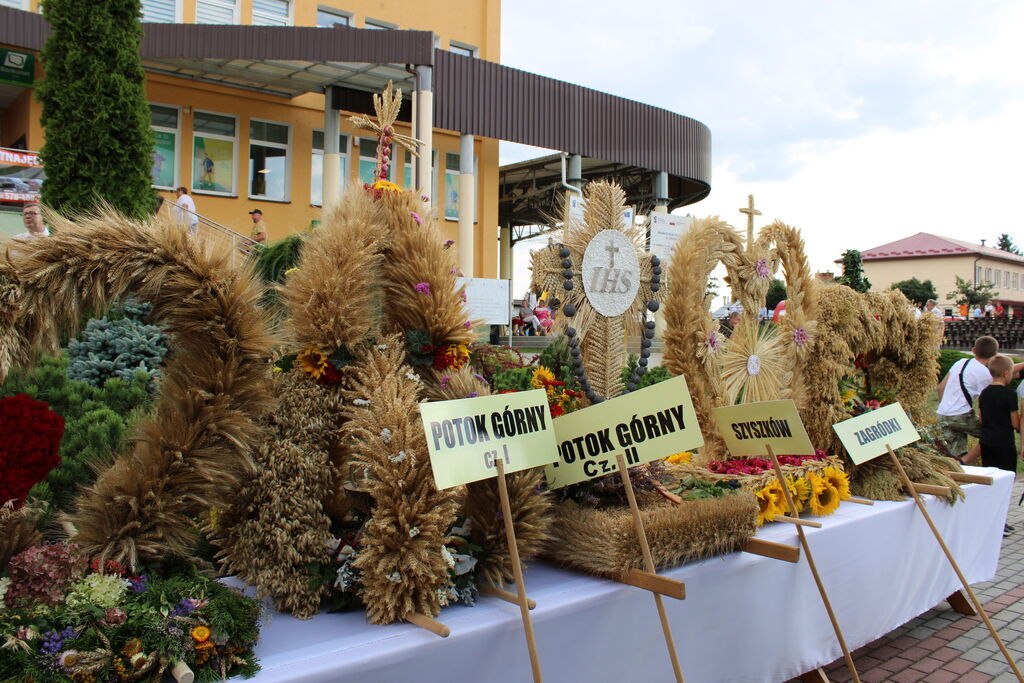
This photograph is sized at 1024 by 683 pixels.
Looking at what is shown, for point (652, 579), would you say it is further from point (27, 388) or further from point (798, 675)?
point (27, 388)

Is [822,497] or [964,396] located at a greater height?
[964,396]

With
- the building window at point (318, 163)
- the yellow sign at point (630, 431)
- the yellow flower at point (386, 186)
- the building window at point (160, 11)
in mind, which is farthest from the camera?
the building window at point (318, 163)

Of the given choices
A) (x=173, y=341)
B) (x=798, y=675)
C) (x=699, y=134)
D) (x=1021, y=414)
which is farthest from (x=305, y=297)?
(x=699, y=134)

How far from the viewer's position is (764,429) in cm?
304

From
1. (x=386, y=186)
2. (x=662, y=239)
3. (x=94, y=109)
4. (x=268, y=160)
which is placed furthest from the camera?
(x=268, y=160)

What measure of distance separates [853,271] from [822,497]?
3.43m

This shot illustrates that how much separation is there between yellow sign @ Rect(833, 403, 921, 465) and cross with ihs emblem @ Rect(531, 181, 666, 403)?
3.73 feet

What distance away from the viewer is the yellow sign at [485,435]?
1.94 metres

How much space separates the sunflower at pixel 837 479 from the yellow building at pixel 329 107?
9.47 m

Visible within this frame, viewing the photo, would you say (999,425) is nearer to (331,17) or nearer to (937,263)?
(331,17)

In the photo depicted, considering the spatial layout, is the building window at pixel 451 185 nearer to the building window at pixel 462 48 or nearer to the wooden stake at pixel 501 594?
the building window at pixel 462 48

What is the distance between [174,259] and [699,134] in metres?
21.9

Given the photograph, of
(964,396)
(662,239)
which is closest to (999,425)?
(964,396)

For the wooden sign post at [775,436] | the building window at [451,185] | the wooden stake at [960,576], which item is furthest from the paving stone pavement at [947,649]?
the building window at [451,185]
